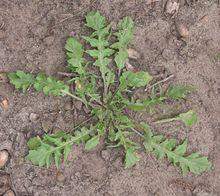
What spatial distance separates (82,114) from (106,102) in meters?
0.20

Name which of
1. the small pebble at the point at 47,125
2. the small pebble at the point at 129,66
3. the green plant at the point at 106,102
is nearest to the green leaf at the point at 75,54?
the green plant at the point at 106,102

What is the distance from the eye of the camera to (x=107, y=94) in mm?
3607

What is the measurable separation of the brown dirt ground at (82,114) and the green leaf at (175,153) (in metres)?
0.08

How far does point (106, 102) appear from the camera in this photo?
3.60 metres

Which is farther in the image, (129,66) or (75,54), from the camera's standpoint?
(129,66)

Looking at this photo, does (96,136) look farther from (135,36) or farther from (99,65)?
(135,36)

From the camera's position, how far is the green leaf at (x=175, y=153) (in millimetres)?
3533

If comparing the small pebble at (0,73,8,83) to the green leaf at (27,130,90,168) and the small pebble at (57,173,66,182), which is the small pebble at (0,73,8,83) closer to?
the green leaf at (27,130,90,168)

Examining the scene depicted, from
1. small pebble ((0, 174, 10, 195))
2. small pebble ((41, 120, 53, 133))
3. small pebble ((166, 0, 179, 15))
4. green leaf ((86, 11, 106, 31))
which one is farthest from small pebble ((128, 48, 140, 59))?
small pebble ((0, 174, 10, 195))

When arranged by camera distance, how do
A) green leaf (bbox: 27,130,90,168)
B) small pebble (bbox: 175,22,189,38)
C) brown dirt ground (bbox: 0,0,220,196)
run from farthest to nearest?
small pebble (bbox: 175,22,189,38)
brown dirt ground (bbox: 0,0,220,196)
green leaf (bbox: 27,130,90,168)

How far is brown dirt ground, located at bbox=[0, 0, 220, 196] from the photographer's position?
3.58m

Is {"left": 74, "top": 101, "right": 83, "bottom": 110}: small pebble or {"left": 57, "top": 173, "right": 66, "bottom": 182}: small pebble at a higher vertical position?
{"left": 74, "top": 101, "right": 83, "bottom": 110}: small pebble

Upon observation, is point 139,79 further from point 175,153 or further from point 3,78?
point 3,78

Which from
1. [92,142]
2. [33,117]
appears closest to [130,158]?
[92,142]
